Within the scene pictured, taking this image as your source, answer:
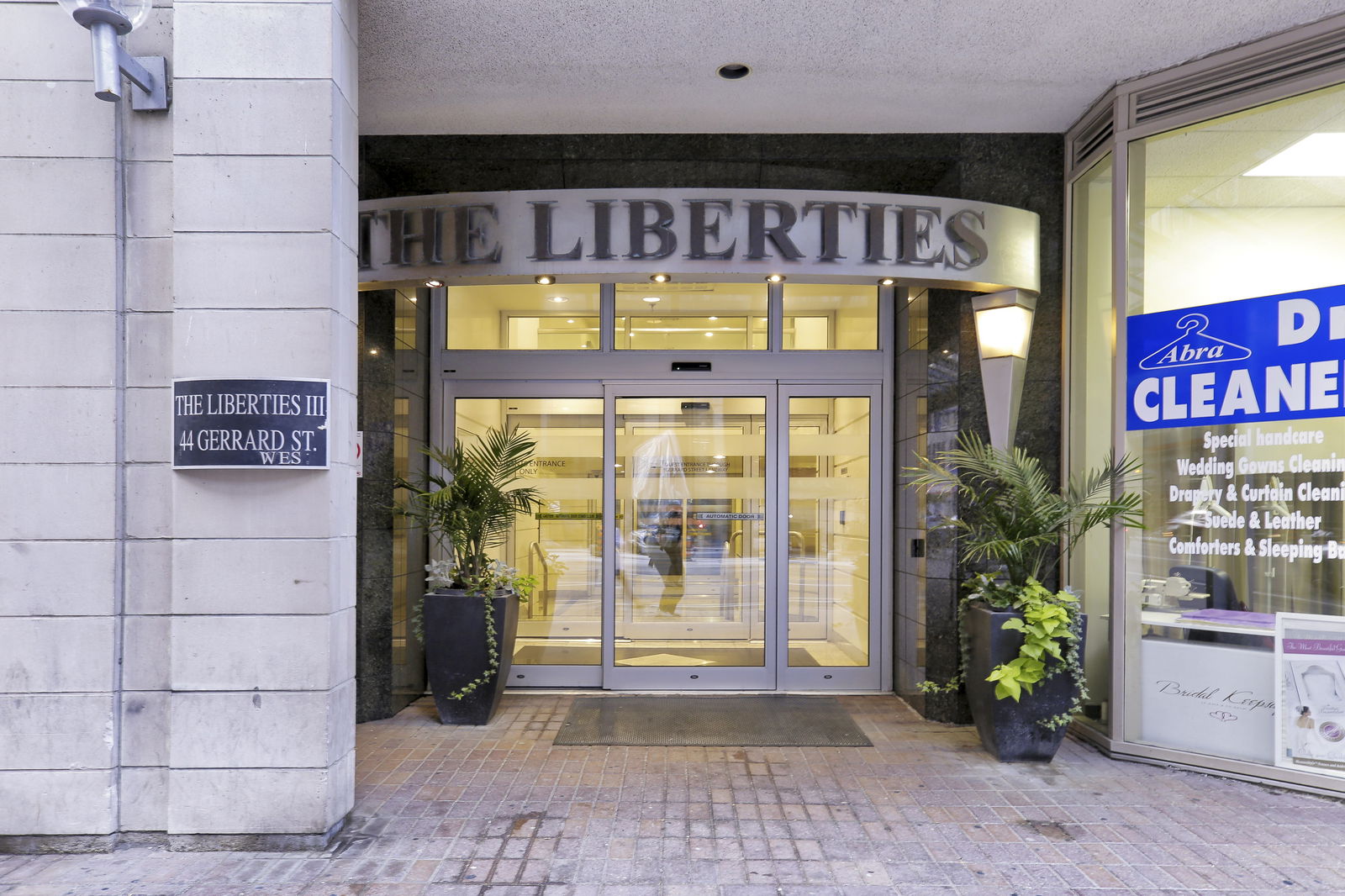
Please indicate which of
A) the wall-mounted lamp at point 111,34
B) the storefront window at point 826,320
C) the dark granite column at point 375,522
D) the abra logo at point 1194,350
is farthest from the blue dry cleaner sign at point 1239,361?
the wall-mounted lamp at point 111,34

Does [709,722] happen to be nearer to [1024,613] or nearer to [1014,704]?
[1014,704]

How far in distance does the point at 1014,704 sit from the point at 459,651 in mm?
3276

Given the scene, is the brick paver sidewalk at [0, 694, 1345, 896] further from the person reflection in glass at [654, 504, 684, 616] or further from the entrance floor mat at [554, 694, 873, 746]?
the person reflection in glass at [654, 504, 684, 616]

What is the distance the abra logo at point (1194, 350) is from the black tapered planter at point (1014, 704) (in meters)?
1.53

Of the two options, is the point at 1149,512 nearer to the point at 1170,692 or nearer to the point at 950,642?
the point at 1170,692

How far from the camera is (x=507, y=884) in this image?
3.16 meters

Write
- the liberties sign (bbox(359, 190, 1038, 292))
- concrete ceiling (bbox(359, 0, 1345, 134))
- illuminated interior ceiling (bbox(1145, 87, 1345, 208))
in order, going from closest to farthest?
concrete ceiling (bbox(359, 0, 1345, 134)) → illuminated interior ceiling (bbox(1145, 87, 1345, 208)) → the liberties sign (bbox(359, 190, 1038, 292))

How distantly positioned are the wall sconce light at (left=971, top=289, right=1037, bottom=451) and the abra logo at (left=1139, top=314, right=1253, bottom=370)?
70 centimetres

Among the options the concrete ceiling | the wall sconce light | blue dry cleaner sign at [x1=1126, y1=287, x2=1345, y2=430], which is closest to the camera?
the concrete ceiling

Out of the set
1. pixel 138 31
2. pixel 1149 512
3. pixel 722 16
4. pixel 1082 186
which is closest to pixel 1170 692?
pixel 1149 512

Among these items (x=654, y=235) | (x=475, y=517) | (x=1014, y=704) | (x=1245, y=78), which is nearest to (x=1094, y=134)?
(x=1245, y=78)

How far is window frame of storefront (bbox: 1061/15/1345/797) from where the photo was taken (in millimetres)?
4223

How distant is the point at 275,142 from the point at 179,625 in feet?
6.74

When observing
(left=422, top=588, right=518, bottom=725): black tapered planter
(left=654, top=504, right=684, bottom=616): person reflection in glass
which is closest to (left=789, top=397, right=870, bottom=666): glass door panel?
(left=654, top=504, right=684, bottom=616): person reflection in glass
